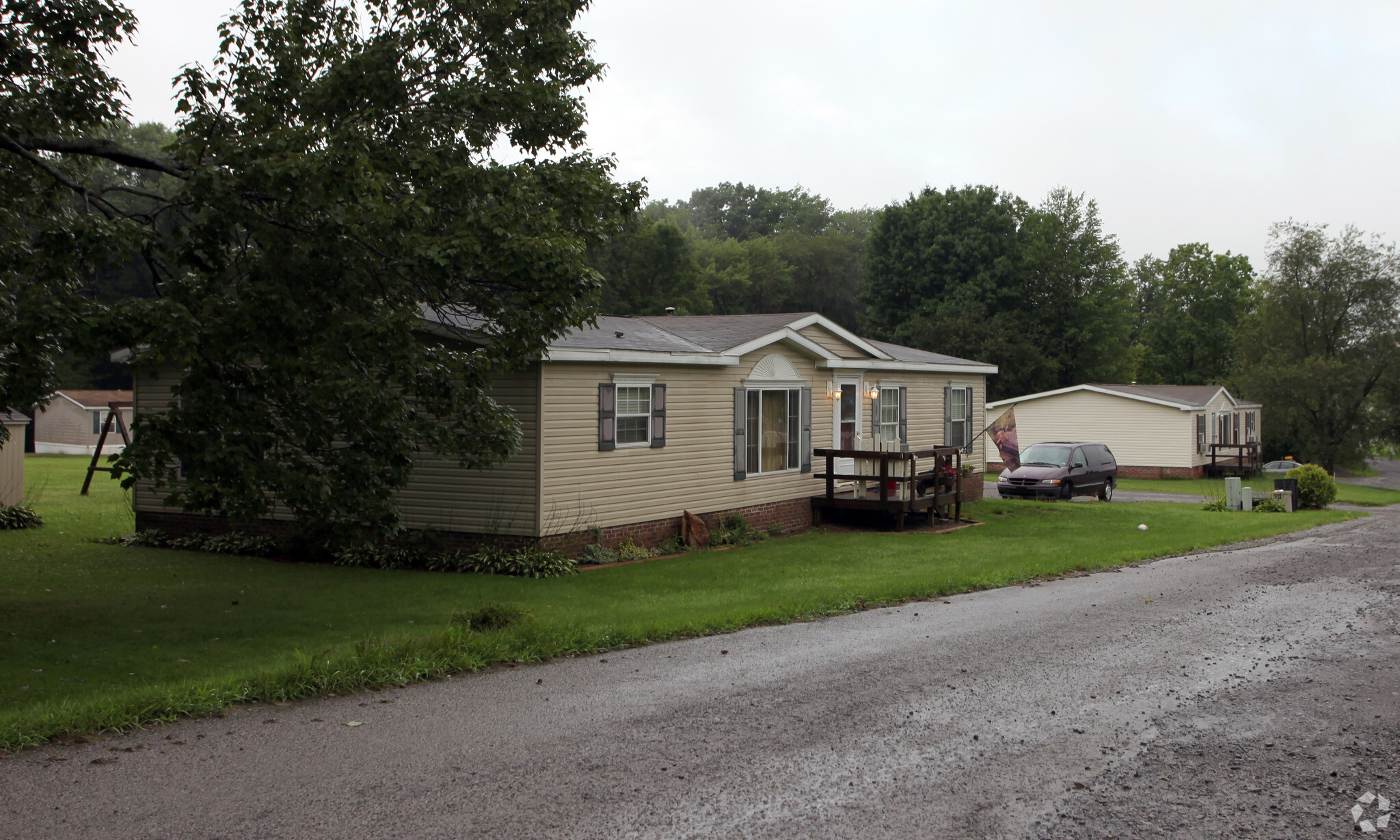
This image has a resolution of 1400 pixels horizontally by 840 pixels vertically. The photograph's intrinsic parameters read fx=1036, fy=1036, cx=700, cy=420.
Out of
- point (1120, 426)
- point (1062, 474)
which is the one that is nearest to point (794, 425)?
point (1062, 474)

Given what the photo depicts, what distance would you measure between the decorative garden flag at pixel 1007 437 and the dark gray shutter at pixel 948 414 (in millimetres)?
1649

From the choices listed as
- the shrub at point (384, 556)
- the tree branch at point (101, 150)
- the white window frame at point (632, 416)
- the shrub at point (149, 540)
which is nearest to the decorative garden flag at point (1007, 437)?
the white window frame at point (632, 416)

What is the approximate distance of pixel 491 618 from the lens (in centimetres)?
868

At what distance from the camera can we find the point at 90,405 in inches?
1777

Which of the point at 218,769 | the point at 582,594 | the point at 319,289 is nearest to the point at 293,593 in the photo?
the point at 582,594

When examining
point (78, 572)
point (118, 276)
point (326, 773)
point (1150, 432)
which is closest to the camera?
point (326, 773)

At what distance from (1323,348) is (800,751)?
51.0m

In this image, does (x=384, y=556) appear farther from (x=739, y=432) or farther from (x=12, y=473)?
(x=12, y=473)

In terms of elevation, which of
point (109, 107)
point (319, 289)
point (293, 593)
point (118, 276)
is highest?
point (118, 276)

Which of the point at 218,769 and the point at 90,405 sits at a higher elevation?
the point at 90,405

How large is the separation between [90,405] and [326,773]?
46924 millimetres

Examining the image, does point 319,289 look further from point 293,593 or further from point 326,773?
point 326,773

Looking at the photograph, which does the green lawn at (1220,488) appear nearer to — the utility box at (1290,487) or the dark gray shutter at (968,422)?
the utility box at (1290,487)

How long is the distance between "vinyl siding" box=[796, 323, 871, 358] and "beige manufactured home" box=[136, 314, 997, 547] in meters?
0.04
